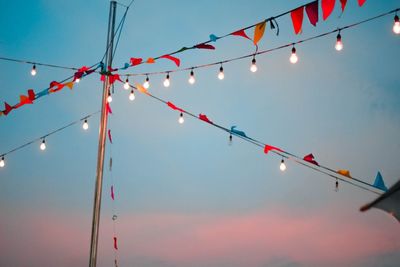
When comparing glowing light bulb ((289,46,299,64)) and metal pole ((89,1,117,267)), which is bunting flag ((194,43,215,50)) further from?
metal pole ((89,1,117,267))

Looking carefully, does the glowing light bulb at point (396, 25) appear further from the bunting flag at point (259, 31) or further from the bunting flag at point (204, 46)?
the bunting flag at point (204, 46)

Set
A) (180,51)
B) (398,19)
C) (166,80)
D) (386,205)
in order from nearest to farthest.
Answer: (386,205)
(398,19)
(180,51)
(166,80)

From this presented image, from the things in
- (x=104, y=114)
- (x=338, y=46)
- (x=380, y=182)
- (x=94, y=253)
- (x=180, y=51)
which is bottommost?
(x=94, y=253)

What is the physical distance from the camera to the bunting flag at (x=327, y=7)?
307 cm

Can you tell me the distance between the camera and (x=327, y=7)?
122 inches

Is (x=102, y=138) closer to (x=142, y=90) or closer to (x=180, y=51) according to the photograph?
(x=142, y=90)

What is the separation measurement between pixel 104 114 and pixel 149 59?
1.15 metres

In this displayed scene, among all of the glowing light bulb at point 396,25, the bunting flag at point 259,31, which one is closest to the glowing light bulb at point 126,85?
the bunting flag at point 259,31

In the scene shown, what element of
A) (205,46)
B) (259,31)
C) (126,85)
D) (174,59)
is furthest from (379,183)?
(126,85)

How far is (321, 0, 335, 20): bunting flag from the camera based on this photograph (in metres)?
3.07

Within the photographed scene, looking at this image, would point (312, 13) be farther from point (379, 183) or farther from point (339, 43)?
point (379, 183)

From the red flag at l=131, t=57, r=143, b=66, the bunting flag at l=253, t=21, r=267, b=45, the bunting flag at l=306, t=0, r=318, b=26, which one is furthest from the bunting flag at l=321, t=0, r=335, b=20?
the red flag at l=131, t=57, r=143, b=66

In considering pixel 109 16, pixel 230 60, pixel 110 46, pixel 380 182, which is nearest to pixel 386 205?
pixel 380 182

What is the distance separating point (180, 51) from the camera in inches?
163
